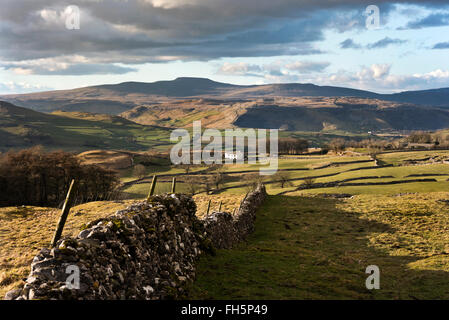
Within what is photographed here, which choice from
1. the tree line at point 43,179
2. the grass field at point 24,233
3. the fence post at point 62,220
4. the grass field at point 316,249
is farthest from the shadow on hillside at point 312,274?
the tree line at point 43,179

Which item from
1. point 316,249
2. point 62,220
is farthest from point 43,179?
point 62,220

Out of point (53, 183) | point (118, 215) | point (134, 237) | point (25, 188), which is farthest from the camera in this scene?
point (53, 183)

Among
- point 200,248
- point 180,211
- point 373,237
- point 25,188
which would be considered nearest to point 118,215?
point 180,211

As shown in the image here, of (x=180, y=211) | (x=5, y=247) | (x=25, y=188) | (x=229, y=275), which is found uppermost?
(x=180, y=211)

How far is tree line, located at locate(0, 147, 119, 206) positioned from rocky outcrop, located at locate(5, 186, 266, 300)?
57.7 meters

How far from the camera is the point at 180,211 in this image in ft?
53.8

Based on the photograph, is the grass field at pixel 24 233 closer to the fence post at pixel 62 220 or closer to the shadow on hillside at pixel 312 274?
the fence post at pixel 62 220

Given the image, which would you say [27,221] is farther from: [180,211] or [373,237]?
[373,237]

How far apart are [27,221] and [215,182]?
8524 centimetres

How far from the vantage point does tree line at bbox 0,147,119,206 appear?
2589 inches

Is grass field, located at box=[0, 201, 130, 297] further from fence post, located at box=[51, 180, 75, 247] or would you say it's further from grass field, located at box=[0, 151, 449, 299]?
fence post, located at box=[51, 180, 75, 247]

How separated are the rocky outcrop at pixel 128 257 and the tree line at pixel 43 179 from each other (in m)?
57.7
